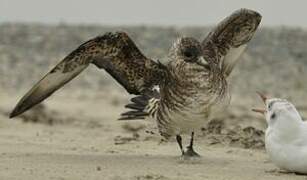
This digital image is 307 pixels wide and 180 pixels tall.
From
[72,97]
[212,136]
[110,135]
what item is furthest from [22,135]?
[72,97]

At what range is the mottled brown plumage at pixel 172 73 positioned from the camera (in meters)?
8.80

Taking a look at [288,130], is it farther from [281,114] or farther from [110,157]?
[110,157]

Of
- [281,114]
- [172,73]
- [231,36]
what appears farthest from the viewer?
[231,36]

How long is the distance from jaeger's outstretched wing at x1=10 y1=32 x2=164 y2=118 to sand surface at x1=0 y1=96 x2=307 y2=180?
23.3 inches

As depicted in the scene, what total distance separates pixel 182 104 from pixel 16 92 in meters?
9.34

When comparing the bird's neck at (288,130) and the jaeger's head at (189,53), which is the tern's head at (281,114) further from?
the jaeger's head at (189,53)

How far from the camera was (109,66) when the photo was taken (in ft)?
32.6

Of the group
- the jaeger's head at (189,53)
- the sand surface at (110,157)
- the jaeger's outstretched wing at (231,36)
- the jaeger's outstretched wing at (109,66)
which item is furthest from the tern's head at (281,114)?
the jaeger's outstretched wing at (231,36)

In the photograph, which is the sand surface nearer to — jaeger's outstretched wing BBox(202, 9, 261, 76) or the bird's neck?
the bird's neck

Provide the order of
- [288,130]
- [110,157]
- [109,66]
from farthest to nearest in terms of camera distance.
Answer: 1. [109,66]
2. [110,157]
3. [288,130]

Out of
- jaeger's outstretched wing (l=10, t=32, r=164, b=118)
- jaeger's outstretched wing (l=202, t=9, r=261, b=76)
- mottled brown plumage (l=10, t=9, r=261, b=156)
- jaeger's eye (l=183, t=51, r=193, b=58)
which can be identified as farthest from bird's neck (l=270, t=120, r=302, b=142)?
jaeger's outstretched wing (l=202, t=9, r=261, b=76)

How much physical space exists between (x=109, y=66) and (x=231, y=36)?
55.9 inches

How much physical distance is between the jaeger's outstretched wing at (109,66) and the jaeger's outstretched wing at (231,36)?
72 centimetres

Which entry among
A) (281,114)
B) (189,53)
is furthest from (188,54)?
(281,114)
